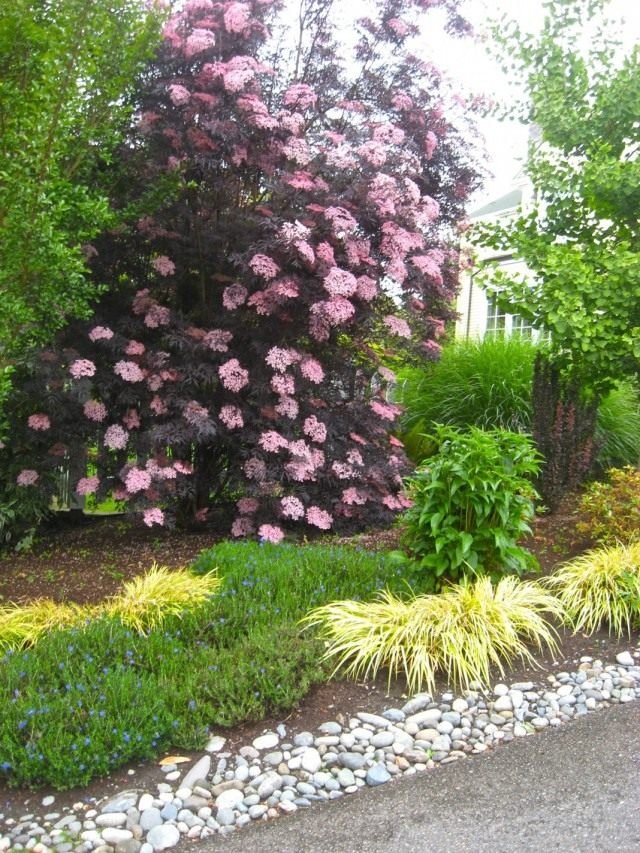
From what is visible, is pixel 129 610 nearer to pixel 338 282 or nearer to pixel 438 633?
pixel 438 633

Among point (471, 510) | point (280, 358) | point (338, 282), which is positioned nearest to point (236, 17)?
point (338, 282)

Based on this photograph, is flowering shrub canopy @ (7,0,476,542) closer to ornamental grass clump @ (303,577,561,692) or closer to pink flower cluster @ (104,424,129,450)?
pink flower cluster @ (104,424,129,450)

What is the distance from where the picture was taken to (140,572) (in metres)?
5.00

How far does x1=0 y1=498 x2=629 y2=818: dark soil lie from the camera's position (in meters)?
2.54

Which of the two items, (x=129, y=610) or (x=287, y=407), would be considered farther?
(x=287, y=407)

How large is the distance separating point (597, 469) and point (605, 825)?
17.6ft

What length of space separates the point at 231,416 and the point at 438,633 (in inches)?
98.5

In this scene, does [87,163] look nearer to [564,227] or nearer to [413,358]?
[413,358]

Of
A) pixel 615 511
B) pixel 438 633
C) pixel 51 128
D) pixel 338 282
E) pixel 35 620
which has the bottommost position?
pixel 35 620

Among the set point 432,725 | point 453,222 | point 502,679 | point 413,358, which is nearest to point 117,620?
point 432,725

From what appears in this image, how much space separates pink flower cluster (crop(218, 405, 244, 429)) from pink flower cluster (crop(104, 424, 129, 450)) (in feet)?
2.30

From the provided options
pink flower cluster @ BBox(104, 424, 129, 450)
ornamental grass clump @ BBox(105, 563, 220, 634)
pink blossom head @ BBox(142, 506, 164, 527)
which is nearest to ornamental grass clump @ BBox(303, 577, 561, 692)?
ornamental grass clump @ BBox(105, 563, 220, 634)

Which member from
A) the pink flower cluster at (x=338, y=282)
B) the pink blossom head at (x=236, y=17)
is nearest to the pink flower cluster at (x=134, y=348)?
the pink flower cluster at (x=338, y=282)

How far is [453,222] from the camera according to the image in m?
6.47
